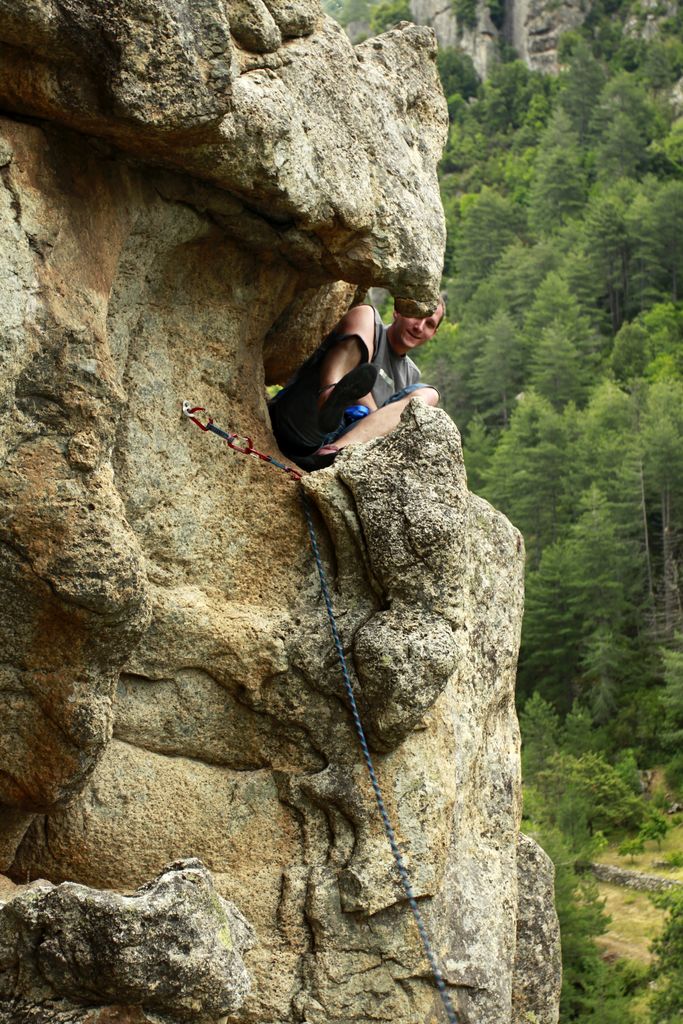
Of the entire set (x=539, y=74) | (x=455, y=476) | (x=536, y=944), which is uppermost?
(x=539, y=74)

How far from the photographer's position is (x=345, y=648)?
786cm

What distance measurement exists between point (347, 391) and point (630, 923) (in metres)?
21.2

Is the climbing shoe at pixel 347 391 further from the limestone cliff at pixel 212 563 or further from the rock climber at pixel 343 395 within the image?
the limestone cliff at pixel 212 563

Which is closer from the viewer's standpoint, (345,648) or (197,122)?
(197,122)

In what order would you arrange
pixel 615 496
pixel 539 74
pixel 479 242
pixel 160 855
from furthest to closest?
pixel 539 74 < pixel 479 242 < pixel 615 496 < pixel 160 855

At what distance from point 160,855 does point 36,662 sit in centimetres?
158

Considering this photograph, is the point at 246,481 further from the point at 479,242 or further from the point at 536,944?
the point at 479,242

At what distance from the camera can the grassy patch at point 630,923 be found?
24.9 metres

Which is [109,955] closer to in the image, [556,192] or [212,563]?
[212,563]

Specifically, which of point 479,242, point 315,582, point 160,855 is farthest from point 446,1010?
point 479,242

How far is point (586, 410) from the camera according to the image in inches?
2247

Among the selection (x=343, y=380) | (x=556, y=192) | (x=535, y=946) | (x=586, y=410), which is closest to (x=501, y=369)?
(x=586, y=410)

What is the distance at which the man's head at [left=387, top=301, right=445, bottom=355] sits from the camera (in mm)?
9359

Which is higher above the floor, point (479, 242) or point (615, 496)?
point (479, 242)
